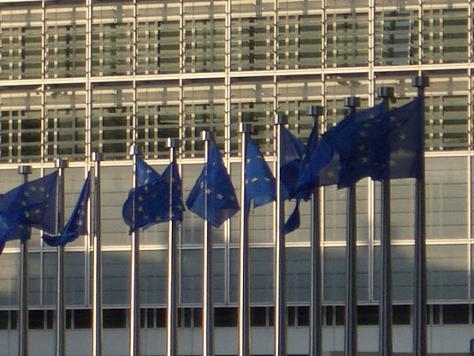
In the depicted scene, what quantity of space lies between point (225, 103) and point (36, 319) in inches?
378

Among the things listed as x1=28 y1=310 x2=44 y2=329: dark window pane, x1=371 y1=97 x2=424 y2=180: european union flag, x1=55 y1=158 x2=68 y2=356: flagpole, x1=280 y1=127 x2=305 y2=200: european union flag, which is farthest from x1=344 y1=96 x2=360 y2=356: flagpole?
x1=28 y1=310 x2=44 y2=329: dark window pane

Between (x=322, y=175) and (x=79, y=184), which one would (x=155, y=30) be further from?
(x=322, y=175)

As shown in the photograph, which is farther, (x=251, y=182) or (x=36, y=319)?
(x=36, y=319)

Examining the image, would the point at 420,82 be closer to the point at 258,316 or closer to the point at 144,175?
the point at 144,175

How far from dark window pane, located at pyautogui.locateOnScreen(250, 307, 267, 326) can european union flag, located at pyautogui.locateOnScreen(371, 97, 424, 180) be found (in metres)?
24.8

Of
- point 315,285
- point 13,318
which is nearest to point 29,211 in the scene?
point 315,285

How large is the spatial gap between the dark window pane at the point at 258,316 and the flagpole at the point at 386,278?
939 inches

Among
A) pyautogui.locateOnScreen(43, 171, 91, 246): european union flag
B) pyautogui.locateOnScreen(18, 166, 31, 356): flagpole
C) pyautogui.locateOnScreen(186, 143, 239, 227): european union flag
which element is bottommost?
pyautogui.locateOnScreen(18, 166, 31, 356): flagpole

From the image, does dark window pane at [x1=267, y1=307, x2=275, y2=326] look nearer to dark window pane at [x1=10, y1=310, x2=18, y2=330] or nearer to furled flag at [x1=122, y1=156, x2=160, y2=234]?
dark window pane at [x1=10, y1=310, x2=18, y2=330]

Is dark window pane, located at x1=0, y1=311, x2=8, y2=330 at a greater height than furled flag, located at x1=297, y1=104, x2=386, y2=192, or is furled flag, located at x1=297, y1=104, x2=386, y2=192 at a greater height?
furled flag, located at x1=297, y1=104, x2=386, y2=192

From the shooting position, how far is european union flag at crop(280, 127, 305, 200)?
5050 centimetres

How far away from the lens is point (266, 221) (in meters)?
70.3

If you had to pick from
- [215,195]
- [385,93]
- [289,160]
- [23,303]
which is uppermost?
[385,93]

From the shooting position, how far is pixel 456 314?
6894cm
